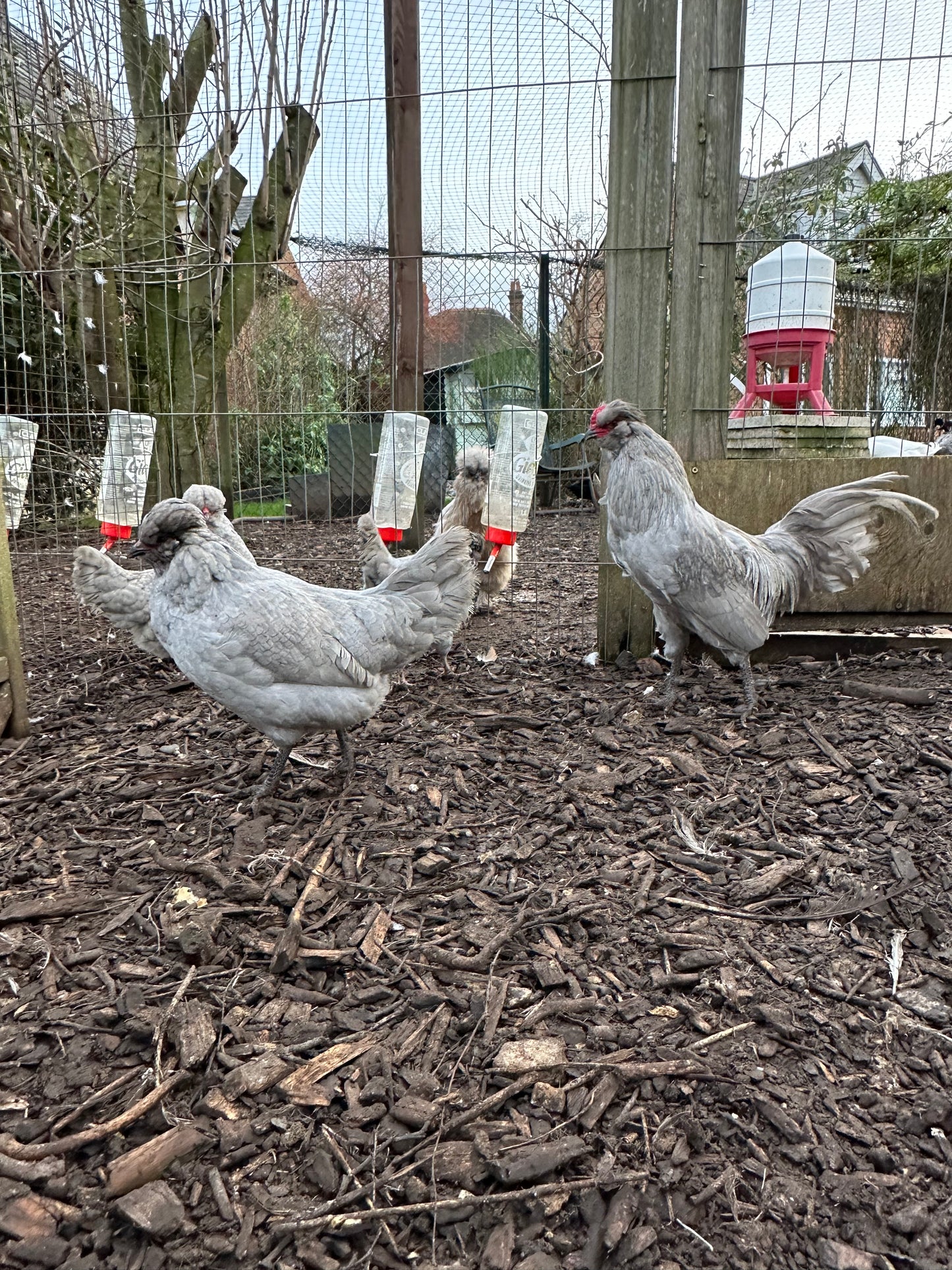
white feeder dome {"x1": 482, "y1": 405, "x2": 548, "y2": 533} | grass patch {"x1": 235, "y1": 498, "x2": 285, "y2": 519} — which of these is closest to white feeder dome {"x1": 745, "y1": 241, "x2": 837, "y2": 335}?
white feeder dome {"x1": 482, "y1": 405, "x2": 548, "y2": 533}

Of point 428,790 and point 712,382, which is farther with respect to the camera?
point 712,382

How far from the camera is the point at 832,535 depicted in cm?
419

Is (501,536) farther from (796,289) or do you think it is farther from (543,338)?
(543,338)

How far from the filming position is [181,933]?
2.27m

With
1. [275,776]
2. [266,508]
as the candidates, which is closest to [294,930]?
[275,776]

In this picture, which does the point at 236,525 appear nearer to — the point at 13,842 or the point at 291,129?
the point at 291,129

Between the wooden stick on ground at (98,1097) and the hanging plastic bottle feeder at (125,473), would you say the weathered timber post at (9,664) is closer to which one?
the hanging plastic bottle feeder at (125,473)

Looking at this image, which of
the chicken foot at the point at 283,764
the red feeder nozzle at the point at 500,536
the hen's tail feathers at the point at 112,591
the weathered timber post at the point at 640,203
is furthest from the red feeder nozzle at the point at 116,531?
the weathered timber post at the point at 640,203

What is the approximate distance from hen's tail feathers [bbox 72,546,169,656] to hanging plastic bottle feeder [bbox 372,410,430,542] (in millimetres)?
1866

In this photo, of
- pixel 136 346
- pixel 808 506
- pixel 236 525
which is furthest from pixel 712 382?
pixel 136 346

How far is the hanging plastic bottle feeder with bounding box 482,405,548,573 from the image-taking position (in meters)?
5.38

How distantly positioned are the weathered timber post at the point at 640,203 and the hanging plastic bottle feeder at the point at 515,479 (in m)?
0.88

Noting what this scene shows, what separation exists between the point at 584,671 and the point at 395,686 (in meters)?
1.14

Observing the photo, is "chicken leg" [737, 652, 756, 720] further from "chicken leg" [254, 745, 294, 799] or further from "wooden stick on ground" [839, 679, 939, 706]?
"chicken leg" [254, 745, 294, 799]
